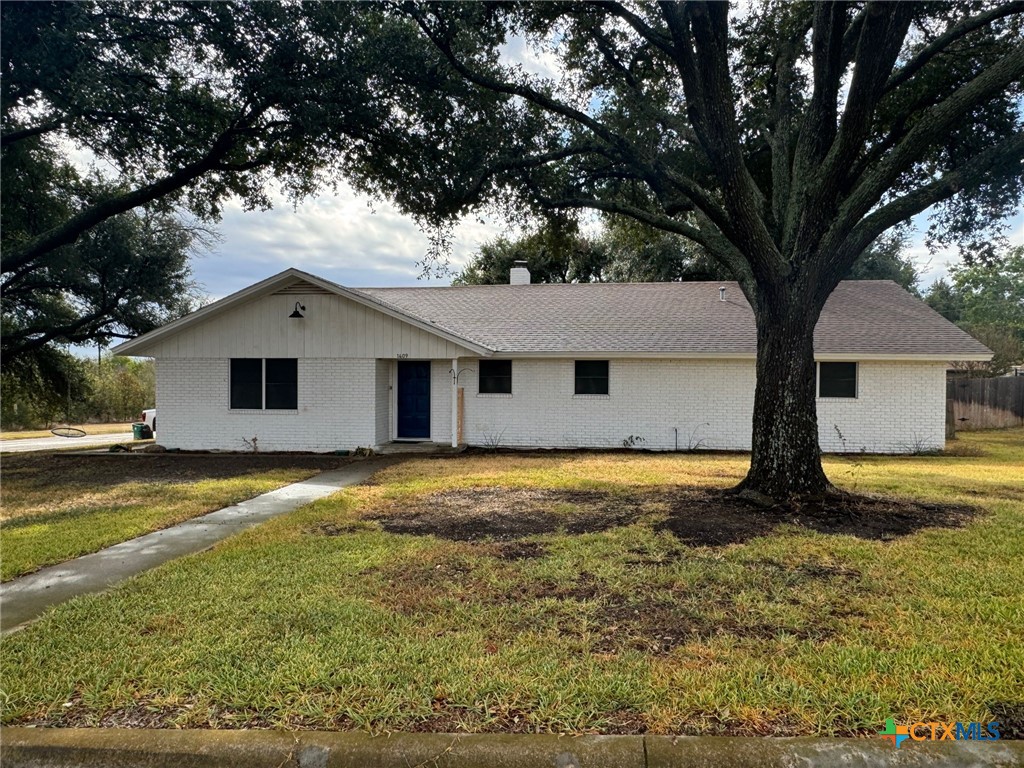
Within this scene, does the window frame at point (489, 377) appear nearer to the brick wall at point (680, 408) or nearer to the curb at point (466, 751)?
the brick wall at point (680, 408)

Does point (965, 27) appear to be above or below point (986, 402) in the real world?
above

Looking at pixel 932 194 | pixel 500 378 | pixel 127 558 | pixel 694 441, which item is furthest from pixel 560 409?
pixel 127 558

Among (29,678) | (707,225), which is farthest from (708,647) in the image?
(707,225)

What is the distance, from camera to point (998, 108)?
873 centimetres

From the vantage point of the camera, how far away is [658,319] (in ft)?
49.1

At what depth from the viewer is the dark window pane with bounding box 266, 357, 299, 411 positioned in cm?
1350

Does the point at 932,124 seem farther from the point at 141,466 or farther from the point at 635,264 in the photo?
the point at 635,264

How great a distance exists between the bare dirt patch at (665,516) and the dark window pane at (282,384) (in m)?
7.08

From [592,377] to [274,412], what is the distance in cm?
779

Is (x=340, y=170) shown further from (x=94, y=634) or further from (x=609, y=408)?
(x=94, y=634)

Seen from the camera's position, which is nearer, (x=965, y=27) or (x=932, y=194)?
(x=932, y=194)

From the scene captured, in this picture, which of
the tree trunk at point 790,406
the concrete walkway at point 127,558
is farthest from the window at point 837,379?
the concrete walkway at point 127,558

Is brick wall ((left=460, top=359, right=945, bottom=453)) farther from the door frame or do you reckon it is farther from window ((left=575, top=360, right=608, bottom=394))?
the door frame

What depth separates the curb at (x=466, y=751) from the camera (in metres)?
2.32
